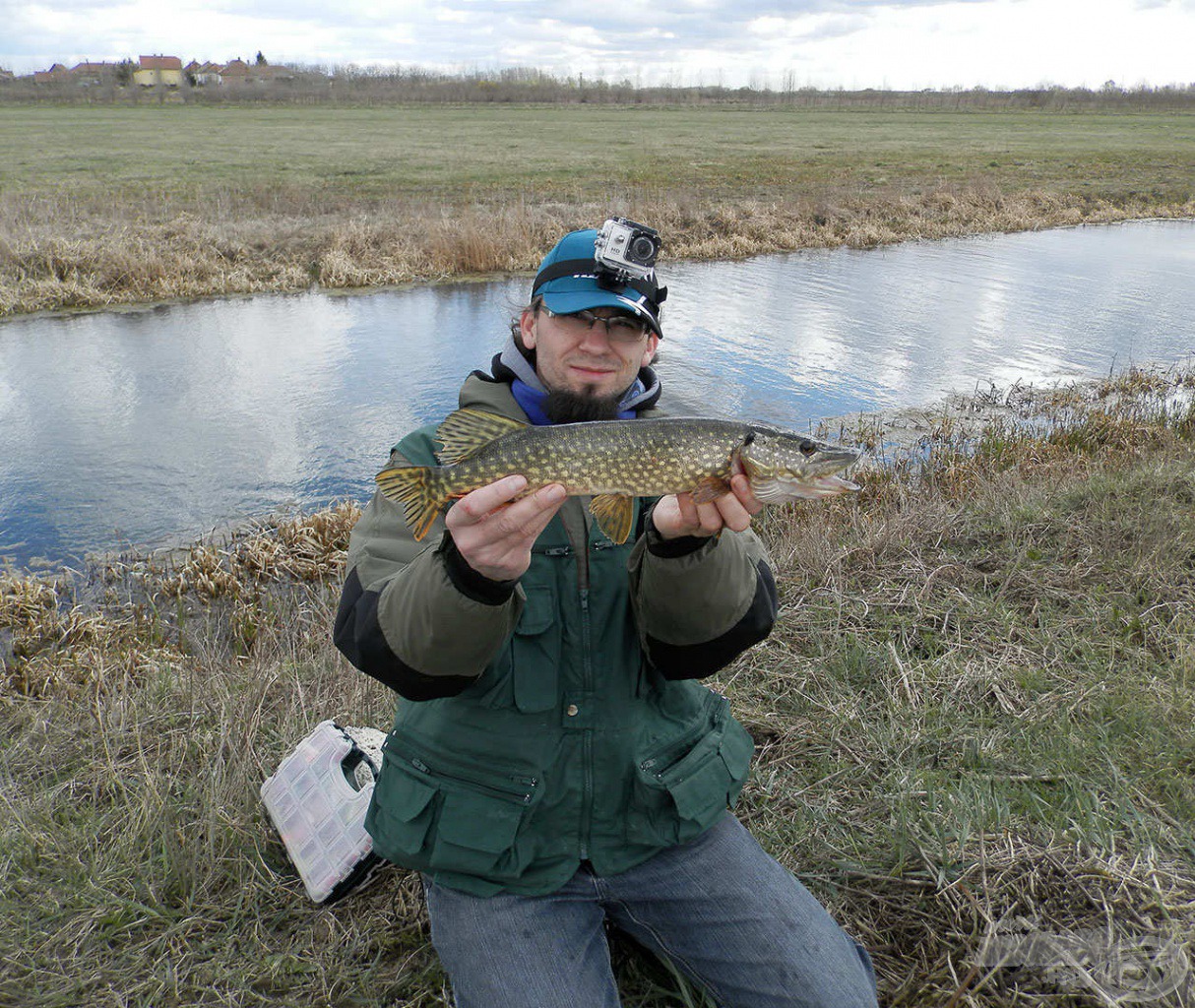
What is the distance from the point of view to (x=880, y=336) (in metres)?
14.6

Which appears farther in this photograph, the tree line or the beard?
the tree line

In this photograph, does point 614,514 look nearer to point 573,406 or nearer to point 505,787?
point 573,406

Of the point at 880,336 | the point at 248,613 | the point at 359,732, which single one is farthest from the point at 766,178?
the point at 359,732

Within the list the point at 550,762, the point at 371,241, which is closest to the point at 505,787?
the point at 550,762

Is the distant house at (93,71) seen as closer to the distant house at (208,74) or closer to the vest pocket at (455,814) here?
the distant house at (208,74)

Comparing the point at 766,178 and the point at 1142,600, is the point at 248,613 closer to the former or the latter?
the point at 1142,600

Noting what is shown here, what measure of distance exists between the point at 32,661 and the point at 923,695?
5673 millimetres

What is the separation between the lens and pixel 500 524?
2.21 m

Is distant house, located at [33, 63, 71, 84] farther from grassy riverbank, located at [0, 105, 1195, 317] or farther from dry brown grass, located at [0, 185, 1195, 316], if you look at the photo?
dry brown grass, located at [0, 185, 1195, 316]

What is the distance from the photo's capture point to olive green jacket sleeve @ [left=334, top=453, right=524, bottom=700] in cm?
226

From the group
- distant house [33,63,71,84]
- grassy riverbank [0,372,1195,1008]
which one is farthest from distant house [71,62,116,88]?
grassy riverbank [0,372,1195,1008]

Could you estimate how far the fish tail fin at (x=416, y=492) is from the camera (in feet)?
8.24

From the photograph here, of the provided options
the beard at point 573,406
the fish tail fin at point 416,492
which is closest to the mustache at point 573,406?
the beard at point 573,406

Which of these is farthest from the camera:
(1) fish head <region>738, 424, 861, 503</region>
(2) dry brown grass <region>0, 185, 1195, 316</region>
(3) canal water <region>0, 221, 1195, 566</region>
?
(2) dry brown grass <region>0, 185, 1195, 316</region>
